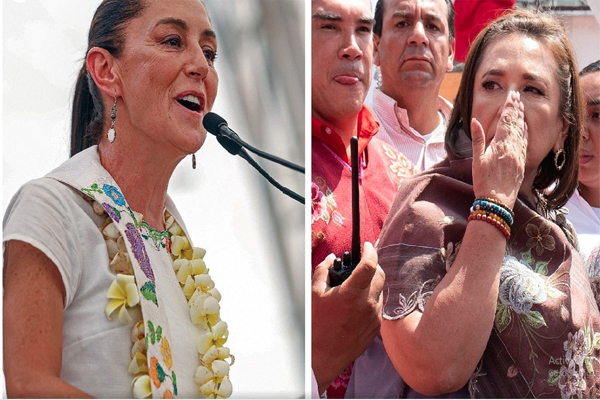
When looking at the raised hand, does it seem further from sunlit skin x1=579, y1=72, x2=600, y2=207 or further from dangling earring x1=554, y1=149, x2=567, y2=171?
sunlit skin x1=579, y1=72, x2=600, y2=207

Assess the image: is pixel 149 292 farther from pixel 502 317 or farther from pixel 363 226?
pixel 502 317

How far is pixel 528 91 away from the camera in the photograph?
425 cm

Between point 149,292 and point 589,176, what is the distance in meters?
1.77

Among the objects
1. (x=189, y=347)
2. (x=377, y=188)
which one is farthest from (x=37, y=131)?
(x=377, y=188)

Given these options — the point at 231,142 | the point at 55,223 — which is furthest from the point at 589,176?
the point at 55,223

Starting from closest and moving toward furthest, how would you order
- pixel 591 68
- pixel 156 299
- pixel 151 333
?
pixel 151 333 → pixel 156 299 → pixel 591 68

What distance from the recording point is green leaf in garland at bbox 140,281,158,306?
12.6 ft

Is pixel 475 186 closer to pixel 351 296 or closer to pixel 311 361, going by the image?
pixel 351 296

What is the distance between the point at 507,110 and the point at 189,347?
1425 millimetres

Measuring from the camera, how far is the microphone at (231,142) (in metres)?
4.14

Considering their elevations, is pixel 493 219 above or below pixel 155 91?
below

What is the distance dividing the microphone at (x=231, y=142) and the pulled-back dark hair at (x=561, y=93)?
0.63m

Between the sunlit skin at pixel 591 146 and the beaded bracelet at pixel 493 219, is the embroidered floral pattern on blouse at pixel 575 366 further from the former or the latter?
the sunlit skin at pixel 591 146

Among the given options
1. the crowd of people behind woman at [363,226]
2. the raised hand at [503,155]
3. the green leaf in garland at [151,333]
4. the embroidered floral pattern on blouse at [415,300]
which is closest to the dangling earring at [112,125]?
the crowd of people behind woman at [363,226]
